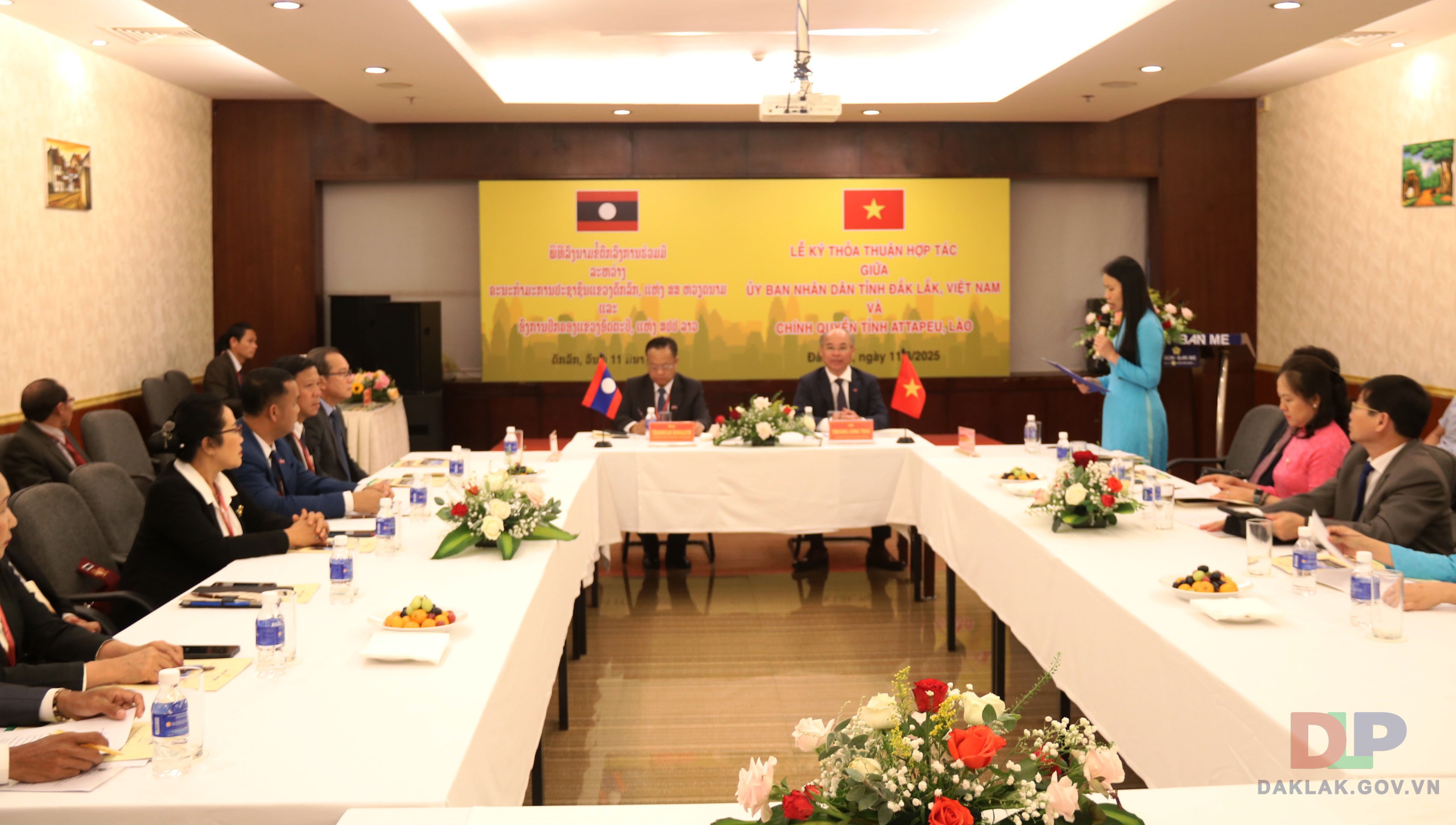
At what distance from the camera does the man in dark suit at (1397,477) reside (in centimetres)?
328

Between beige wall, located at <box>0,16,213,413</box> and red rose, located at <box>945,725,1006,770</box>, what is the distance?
21.2 feet

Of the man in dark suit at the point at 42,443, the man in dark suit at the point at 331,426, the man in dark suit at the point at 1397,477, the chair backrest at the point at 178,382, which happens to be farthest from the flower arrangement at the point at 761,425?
the chair backrest at the point at 178,382

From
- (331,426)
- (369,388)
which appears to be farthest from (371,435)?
(331,426)

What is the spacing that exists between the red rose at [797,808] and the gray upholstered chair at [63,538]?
2.60m

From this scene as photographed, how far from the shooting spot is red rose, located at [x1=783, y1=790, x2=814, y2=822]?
4.60ft

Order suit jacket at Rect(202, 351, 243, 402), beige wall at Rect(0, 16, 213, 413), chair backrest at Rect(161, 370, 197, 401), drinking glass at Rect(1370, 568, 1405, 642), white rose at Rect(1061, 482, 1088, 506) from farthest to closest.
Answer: suit jacket at Rect(202, 351, 243, 402)
chair backrest at Rect(161, 370, 197, 401)
beige wall at Rect(0, 16, 213, 413)
white rose at Rect(1061, 482, 1088, 506)
drinking glass at Rect(1370, 568, 1405, 642)

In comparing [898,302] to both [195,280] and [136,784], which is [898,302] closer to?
[195,280]

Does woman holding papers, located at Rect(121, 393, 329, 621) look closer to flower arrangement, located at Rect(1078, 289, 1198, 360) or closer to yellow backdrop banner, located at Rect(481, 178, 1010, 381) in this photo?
flower arrangement, located at Rect(1078, 289, 1198, 360)

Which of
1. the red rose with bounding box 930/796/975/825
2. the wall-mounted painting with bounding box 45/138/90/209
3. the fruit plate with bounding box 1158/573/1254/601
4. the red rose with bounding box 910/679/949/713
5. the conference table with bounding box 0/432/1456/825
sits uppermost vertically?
the wall-mounted painting with bounding box 45/138/90/209

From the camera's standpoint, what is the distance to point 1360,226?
8.03 m

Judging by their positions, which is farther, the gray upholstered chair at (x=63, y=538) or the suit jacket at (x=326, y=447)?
the suit jacket at (x=326, y=447)

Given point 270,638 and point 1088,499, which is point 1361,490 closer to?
point 1088,499

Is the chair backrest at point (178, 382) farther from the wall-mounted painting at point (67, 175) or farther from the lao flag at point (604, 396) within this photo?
the lao flag at point (604, 396)

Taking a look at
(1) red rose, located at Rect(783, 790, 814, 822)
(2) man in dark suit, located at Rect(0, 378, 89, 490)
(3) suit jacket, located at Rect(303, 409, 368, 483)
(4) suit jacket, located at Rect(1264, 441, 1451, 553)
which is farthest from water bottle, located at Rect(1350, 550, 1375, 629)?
(2) man in dark suit, located at Rect(0, 378, 89, 490)
